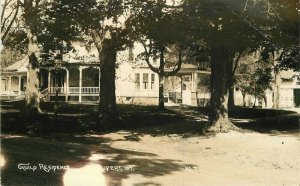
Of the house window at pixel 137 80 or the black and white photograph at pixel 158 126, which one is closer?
the black and white photograph at pixel 158 126

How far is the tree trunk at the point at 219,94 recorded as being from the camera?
19.3 m

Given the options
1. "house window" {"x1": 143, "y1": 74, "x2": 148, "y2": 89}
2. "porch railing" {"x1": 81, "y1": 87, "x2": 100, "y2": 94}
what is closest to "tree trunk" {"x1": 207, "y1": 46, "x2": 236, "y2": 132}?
"porch railing" {"x1": 81, "y1": 87, "x2": 100, "y2": 94}

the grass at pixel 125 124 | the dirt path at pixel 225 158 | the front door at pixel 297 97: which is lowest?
the dirt path at pixel 225 158

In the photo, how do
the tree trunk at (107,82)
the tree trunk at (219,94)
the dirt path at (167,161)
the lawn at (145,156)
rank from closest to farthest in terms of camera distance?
1. the dirt path at (167,161)
2. the lawn at (145,156)
3. the tree trunk at (219,94)
4. the tree trunk at (107,82)

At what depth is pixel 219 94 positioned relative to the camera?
65.0 ft

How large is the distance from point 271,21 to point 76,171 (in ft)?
37.5

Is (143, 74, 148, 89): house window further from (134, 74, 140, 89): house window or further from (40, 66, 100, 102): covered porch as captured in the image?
(40, 66, 100, 102): covered porch

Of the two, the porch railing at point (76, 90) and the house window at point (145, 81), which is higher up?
the house window at point (145, 81)

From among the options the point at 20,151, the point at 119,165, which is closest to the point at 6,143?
the point at 20,151

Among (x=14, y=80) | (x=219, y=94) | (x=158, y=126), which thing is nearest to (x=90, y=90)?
(x=14, y=80)

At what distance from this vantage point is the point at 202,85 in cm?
5066

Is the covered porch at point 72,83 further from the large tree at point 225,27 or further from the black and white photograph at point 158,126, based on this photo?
the large tree at point 225,27

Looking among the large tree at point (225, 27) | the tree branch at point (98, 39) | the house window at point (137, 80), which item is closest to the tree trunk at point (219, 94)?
the large tree at point (225, 27)

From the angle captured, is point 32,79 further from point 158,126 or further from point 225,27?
point 225,27
